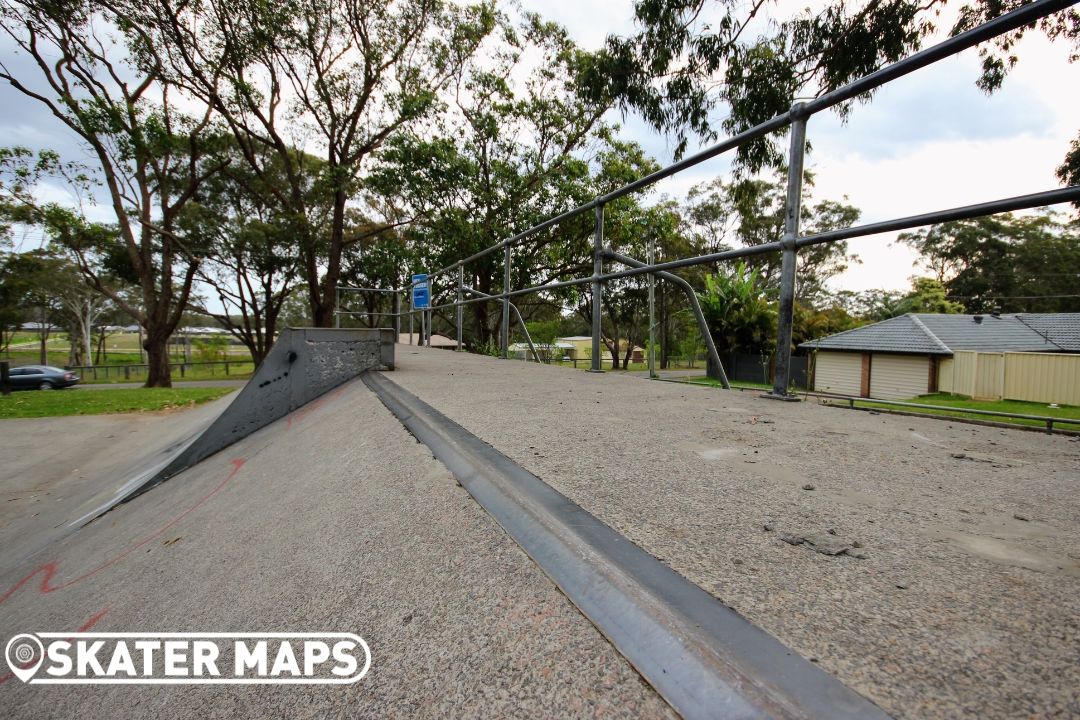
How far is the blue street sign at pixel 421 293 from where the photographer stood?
26.3ft

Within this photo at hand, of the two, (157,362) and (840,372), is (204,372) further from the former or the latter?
(840,372)

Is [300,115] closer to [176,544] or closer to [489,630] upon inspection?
[176,544]

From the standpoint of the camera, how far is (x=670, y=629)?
665 mm

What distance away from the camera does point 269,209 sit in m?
21.8

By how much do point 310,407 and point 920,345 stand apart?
32.1 ft

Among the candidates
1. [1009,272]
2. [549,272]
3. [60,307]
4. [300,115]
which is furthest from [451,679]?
[60,307]

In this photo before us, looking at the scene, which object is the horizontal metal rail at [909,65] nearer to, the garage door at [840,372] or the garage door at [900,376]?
the garage door at [900,376]

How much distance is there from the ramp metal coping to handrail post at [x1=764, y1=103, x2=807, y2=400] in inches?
61.2

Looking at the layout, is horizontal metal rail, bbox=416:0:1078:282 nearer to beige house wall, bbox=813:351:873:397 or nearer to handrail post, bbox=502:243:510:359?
handrail post, bbox=502:243:510:359

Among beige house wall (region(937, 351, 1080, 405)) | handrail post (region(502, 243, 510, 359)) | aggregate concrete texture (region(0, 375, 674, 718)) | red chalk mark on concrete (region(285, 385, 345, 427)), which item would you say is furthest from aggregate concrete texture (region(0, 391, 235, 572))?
beige house wall (region(937, 351, 1080, 405))

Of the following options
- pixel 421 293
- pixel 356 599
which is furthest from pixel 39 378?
pixel 356 599

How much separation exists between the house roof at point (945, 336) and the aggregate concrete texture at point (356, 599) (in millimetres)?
6983

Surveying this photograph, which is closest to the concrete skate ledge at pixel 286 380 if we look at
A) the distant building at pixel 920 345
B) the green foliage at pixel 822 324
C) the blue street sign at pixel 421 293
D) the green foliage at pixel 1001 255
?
the blue street sign at pixel 421 293

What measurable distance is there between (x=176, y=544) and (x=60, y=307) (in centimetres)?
4221
